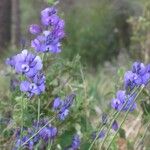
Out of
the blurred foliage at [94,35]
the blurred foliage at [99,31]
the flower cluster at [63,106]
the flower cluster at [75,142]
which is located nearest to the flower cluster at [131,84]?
the flower cluster at [63,106]

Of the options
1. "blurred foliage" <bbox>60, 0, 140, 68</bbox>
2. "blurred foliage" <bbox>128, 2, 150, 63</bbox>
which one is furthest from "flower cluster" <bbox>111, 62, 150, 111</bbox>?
"blurred foliage" <bbox>60, 0, 140, 68</bbox>

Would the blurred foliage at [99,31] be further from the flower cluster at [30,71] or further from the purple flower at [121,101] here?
the flower cluster at [30,71]

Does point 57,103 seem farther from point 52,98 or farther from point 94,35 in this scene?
point 94,35

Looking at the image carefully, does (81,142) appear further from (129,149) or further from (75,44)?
(75,44)

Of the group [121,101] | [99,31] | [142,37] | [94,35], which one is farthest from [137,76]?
[99,31]

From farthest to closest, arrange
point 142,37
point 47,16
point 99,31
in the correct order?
point 99,31
point 142,37
point 47,16

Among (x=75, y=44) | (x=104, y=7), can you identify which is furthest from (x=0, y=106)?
(x=104, y=7)

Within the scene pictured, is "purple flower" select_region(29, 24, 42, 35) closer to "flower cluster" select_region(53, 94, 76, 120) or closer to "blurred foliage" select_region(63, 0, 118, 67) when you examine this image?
"flower cluster" select_region(53, 94, 76, 120)

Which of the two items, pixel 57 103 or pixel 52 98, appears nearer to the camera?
pixel 57 103
